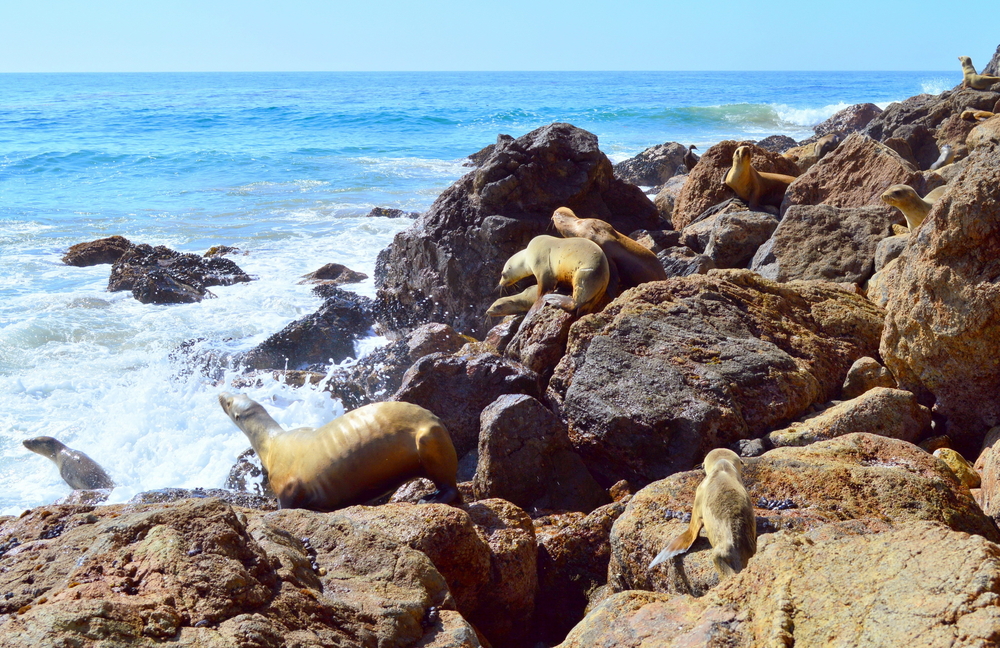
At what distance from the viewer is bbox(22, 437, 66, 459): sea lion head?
700 cm

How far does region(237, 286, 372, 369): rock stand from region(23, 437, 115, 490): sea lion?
2.12 meters

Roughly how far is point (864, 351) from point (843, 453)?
6.50 feet

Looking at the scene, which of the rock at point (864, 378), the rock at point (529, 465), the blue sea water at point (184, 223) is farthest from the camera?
the blue sea water at point (184, 223)

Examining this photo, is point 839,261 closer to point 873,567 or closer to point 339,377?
point 339,377

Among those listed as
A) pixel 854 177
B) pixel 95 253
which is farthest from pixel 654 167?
pixel 95 253

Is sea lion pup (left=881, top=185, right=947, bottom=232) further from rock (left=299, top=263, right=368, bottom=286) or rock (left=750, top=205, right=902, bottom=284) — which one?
rock (left=299, top=263, right=368, bottom=286)

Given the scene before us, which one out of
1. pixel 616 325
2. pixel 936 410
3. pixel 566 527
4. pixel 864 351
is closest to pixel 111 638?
pixel 566 527

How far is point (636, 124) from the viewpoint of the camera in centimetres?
4275

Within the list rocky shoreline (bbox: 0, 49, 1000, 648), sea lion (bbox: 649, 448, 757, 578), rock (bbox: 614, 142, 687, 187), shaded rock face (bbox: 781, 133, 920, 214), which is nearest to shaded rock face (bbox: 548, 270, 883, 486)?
rocky shoreline (bbox: 0, 49, 1000, 648)

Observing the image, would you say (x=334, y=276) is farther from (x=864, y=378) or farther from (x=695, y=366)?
(x=864, y=378)

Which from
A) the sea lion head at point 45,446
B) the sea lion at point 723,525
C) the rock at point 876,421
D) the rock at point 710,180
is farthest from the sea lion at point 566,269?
the sea lion head at point 45,446

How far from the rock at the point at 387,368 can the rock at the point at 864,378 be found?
3.51 metres

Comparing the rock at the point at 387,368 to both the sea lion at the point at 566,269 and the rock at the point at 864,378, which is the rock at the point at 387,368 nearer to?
the sea lion at the point at 566,269

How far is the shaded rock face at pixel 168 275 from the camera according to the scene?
1162cm
